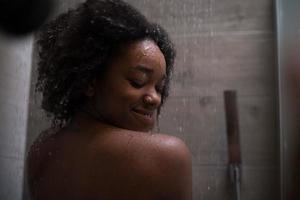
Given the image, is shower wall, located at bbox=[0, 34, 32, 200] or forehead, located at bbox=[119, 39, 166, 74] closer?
forehead, located at bbox=[119, 39, 166, 74]

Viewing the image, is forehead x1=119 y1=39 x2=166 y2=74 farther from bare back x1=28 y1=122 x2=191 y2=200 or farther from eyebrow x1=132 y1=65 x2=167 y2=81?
bare back x1=28 y1=122 x2=191 y2=200

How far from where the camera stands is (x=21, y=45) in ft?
6.66

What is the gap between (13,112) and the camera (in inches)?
80.7

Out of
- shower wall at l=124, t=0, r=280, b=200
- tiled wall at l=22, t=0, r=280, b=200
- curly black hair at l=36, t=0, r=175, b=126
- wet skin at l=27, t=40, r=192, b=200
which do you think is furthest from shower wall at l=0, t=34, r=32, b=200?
wet skin at l=27, t=40, r=192, b=200

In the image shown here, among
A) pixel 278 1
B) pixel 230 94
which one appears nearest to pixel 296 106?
pixel 230 94

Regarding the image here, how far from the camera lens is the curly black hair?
0.88 meters

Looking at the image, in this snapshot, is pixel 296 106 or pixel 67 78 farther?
pixel 296 106

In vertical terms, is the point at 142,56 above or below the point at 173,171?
above

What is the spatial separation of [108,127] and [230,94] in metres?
1.27

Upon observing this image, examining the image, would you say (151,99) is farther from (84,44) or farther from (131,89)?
(84,44)

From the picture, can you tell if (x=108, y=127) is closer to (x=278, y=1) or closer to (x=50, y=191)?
(x=50, y=191)

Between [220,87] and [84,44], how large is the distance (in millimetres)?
1362

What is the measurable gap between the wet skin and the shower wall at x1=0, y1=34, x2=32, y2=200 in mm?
977

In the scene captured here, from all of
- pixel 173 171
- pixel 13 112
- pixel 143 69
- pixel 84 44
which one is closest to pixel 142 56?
pixel 143 69
